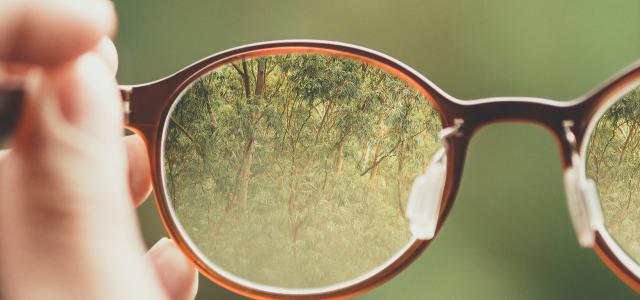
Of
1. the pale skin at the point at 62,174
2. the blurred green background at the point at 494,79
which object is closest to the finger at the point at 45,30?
the pale skin at the point at 62,174

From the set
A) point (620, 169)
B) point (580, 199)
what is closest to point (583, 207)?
point (580, 199)

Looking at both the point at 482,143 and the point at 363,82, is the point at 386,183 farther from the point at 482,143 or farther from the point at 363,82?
the point at 482,143

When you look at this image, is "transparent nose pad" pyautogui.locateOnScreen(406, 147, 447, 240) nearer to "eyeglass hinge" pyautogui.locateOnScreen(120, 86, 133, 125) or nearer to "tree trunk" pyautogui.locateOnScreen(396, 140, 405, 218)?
"tree trunk" pyautogui.locateOnScreen(396, 140, 405, 218)

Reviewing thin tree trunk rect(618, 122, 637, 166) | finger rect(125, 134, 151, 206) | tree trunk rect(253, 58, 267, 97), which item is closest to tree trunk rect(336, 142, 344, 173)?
tree trunk rect(253, 58, 267, 97)

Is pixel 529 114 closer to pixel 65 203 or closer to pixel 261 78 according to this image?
pixel 261 78

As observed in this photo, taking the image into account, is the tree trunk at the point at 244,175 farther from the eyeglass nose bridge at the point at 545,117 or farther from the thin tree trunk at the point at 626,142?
the thin tree trunk at the point at 626,142

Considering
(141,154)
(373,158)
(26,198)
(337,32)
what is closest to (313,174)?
(373,158)
